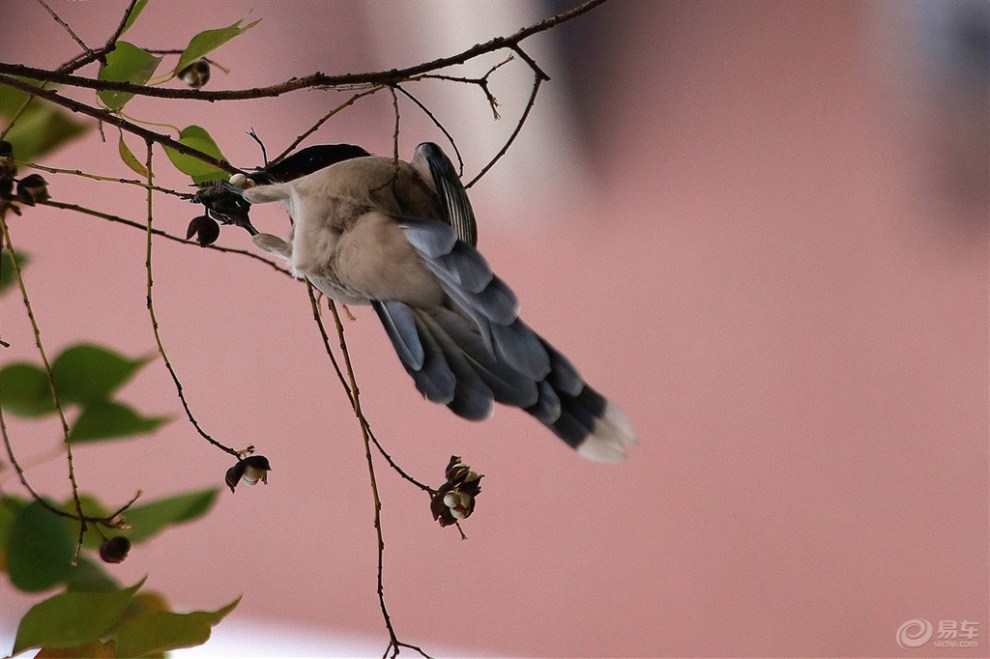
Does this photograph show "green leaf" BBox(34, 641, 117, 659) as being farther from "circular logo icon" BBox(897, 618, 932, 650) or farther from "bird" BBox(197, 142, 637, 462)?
"circular logo icon" BBox(897, 618, 932, 650)

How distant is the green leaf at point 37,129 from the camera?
1.35 feet

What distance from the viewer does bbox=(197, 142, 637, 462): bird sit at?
298mm

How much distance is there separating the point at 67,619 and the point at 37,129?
228 mm

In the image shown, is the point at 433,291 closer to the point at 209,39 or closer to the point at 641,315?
the point at 209,39

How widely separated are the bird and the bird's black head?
0.11ft

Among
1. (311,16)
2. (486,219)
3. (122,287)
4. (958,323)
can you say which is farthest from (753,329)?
(122,287)

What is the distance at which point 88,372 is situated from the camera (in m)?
0.37

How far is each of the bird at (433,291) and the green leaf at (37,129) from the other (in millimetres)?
137

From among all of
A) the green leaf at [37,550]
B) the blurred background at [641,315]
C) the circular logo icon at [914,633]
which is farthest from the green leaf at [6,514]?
the circular logo icon at [914,633]

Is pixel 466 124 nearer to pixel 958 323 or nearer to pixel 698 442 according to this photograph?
pixel 698 442

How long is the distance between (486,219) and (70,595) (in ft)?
2.56

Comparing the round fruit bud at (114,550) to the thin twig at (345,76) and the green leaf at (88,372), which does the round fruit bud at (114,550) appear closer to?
the green leaf at (88,372)

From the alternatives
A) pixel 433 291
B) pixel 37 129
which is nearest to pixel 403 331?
pixel 433 291

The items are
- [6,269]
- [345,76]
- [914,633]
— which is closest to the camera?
[345,76]
